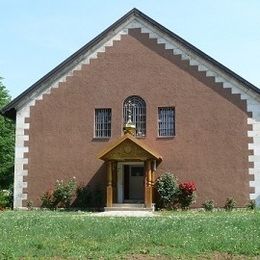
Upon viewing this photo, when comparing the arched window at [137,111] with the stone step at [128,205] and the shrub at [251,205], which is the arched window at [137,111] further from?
the shrub at [251,205]

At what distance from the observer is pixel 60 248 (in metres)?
11.2

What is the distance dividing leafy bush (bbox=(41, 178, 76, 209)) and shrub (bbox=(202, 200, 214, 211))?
621 cm

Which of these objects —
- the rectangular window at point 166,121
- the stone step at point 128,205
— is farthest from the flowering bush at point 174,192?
the rectangular window at point 166,121

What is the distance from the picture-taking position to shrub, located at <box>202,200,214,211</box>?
23.2 meters

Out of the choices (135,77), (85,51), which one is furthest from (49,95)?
(135,77)

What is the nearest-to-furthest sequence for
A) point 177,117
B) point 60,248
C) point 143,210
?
point 60,248, point 143,210, point 177,117

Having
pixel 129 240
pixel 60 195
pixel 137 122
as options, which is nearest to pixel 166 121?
pixel 137 122

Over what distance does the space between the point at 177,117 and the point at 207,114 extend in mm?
1418

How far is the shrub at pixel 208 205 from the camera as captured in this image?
2323cm

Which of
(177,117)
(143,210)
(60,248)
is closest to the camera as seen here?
(60,248)

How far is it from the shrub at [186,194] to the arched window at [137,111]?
335 cm

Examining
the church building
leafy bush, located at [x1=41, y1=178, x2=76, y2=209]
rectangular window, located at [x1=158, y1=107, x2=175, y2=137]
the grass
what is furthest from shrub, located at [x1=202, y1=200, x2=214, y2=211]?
the grass

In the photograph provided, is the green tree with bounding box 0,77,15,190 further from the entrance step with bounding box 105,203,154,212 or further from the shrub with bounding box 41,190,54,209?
the entrance step with bounding box 105,203,154,212

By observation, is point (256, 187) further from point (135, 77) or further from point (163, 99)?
point (135, 77)
